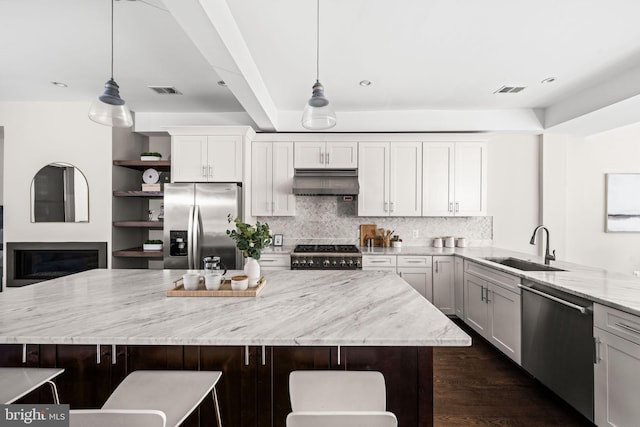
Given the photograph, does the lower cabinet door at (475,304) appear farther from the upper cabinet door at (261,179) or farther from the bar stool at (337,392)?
the upper cabinet door at (261,179)

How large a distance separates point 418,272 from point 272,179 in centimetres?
227

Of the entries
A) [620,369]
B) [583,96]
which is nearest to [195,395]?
[620,369]

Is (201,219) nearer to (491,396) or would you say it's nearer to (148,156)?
(148,156)

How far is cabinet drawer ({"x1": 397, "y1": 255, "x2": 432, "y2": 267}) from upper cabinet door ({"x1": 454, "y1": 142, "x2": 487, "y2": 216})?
846mm

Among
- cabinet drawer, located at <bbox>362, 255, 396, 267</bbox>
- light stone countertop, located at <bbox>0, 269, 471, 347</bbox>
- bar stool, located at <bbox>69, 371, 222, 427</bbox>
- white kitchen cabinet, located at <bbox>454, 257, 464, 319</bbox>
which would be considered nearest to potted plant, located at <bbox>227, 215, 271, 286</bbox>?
light stone countertop, located at <bbox>0, 269, 471, 347</bbox>

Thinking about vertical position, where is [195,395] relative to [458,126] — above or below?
below

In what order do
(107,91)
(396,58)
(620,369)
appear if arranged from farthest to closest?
(396,58), (107,91), (620,369)

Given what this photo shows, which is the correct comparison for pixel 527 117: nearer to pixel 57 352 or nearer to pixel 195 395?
pixel 195 395

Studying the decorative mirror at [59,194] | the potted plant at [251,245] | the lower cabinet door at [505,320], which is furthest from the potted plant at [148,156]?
the lower cabinet door at [505,320]

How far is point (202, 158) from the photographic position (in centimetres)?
401

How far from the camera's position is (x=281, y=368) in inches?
62.9

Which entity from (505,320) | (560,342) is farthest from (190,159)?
(560,342)

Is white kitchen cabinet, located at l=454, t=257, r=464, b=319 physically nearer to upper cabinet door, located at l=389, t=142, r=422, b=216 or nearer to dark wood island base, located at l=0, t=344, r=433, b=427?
upper cabinet door, located at l=389, t=142, r=422, b=216

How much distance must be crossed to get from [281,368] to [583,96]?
4221 millimetres
